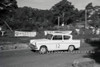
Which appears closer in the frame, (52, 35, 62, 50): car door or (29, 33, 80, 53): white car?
(29, 33, 80, 53): white car

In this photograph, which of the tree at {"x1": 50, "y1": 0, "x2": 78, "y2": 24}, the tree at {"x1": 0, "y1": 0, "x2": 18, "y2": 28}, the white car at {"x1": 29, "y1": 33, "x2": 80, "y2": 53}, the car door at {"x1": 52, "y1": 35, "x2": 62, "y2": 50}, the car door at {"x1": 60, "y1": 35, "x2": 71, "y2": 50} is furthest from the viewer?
the tree at {"x1": 50, "y1": 0, "x2": 78, "y2": 24}

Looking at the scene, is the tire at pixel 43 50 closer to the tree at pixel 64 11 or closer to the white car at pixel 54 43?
the white car at pixel 54 43

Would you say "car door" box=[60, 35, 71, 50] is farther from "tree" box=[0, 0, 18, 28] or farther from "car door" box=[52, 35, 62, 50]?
"tree" box=[0, 0, 18, 28]

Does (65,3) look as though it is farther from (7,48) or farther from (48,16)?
(7,48)

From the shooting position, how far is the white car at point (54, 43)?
1315cm

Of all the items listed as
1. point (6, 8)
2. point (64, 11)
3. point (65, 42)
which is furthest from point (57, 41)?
point (64, 11)

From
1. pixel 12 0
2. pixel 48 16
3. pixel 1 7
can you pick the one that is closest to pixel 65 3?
pixel 48 16

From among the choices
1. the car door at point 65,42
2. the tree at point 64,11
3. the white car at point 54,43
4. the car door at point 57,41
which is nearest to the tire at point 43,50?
the white car at point 54,43

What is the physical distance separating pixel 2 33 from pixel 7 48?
19.0 m

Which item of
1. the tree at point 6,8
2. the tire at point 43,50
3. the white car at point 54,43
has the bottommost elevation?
the tire at point 43,50

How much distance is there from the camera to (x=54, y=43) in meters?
13.7

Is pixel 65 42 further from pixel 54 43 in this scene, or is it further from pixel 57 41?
pixel 54 43

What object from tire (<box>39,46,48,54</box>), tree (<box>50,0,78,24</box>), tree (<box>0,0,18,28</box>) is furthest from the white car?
tree (<box>50,0,78,24</box>)

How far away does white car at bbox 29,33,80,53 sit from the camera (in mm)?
13148
